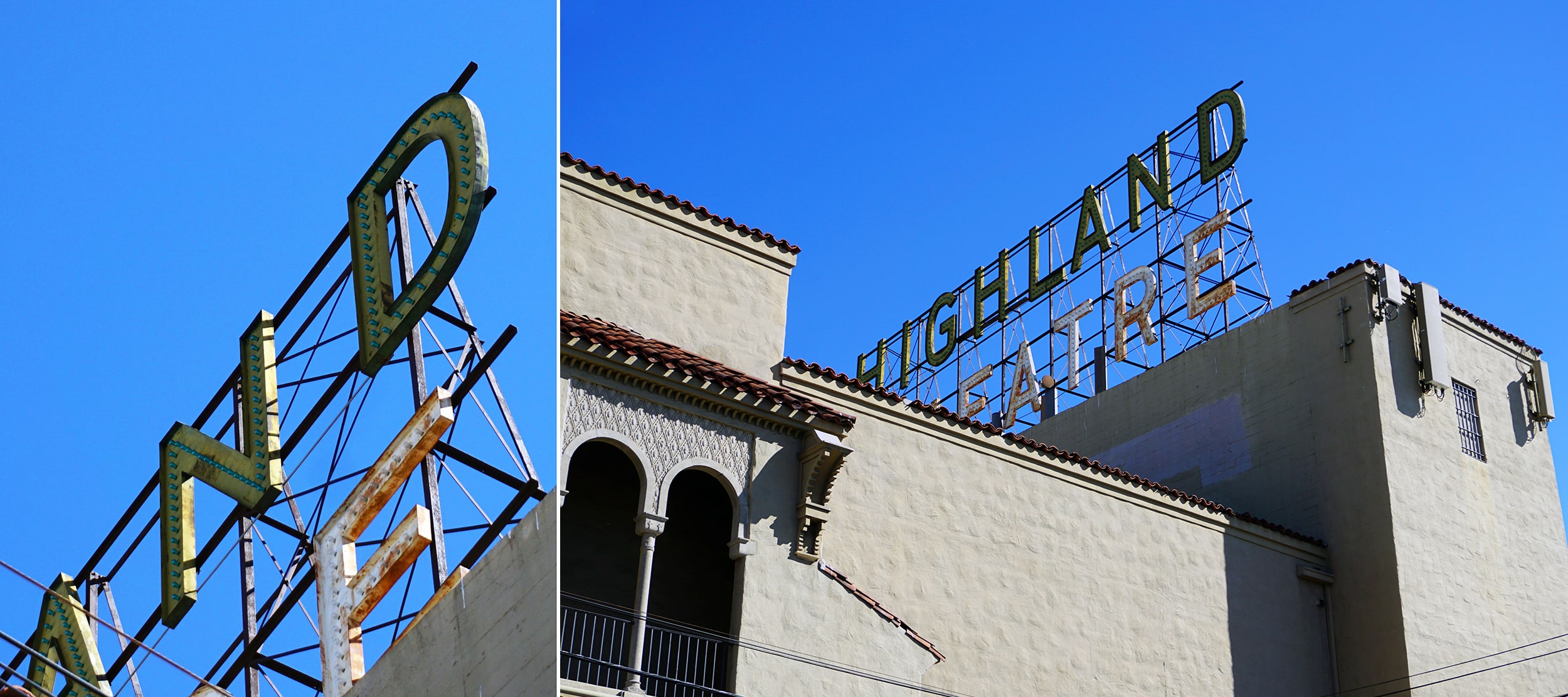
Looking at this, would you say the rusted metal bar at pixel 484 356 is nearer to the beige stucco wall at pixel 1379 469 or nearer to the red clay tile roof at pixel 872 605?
the red clay tile roof at pixel 872 605

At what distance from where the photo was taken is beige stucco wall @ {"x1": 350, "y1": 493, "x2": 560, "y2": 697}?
8.80 meters

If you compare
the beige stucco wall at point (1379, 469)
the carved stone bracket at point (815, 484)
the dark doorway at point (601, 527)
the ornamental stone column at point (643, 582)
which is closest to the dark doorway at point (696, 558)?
the dark doorway at point (601, 527)

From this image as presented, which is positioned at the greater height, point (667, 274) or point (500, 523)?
point (667, 274)

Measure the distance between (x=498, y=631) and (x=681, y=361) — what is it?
19.9 feet

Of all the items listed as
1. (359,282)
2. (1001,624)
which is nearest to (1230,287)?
(1001,624)

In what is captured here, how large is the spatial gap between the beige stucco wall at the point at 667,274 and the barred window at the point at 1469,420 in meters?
12.9

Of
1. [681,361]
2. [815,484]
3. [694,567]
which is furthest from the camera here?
[694,567]

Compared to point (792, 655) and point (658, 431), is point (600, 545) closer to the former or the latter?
point (658, 431)

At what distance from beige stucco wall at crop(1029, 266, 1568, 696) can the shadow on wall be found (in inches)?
18.4

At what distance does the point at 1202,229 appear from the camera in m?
28.2

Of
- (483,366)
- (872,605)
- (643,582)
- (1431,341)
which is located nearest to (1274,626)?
(1431,341)

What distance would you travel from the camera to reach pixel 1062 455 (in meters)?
19.9

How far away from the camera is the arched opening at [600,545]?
15.7 meters

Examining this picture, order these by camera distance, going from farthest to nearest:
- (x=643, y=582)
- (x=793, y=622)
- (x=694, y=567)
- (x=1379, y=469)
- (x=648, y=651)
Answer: (x=1379, y=469), (x=694, y=567), (x=648, y=651), (x=793, y=622), (x=643, y=582)
